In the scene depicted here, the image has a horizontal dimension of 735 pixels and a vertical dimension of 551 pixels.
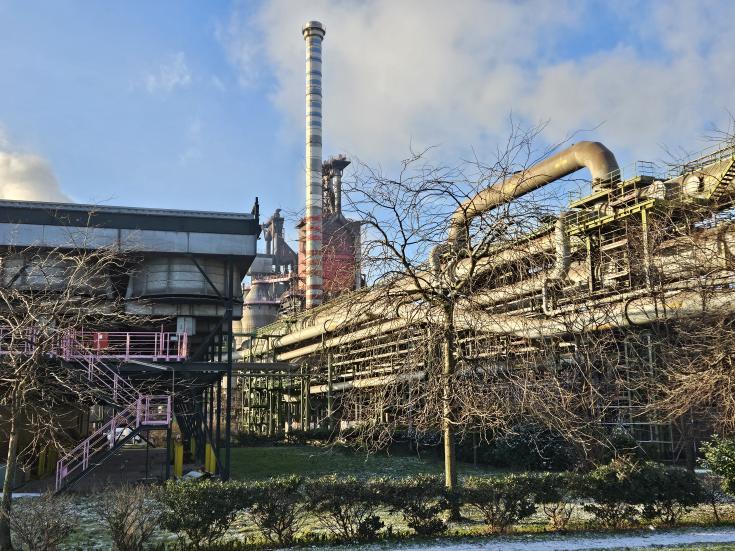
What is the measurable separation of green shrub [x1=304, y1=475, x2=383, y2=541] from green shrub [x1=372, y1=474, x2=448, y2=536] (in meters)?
0.22

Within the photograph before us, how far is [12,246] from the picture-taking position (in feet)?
64.0

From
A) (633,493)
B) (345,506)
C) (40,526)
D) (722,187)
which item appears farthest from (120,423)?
(722,187)

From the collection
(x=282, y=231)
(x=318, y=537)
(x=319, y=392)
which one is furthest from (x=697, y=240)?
(x=282, y=231)

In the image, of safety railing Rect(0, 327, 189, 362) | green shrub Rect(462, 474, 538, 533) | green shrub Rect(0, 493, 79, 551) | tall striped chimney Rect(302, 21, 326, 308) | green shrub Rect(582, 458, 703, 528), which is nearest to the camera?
green shrub Rect(0, 493, 79, 551)

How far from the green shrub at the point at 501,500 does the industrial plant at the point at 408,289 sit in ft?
4.34

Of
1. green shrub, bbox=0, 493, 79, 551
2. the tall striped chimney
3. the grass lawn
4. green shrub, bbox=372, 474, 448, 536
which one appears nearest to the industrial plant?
green shrub, bbox=372, 474, 448, 536

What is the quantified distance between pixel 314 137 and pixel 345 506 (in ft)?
155

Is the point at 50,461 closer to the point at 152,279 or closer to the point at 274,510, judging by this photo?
the point at 152,279

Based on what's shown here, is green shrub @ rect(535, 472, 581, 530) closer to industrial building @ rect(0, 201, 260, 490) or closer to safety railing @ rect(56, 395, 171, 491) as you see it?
safety railing @ rect(56, 395, 171, 491)

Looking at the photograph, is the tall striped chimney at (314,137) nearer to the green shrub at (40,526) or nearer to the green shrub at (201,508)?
the green shrub at (201,508)

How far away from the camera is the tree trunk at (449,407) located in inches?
433

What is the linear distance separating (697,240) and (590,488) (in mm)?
5984

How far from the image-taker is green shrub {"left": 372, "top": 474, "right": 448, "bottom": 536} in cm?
1126

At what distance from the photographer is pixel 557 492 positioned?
39.2 ft
